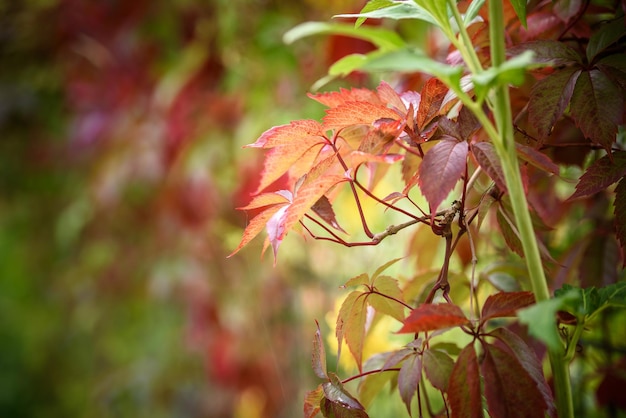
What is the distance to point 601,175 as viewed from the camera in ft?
1.18

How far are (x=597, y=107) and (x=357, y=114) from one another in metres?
0.15

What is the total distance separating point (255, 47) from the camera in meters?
1.19

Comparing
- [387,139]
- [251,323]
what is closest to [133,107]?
[251,323]

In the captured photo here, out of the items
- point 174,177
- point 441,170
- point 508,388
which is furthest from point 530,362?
point 174,177

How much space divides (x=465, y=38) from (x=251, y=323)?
121 centimetres

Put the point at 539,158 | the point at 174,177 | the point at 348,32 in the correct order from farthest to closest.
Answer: the point at 174,177, the point at 539,158, the point at 348,32

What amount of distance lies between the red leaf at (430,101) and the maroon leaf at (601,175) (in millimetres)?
103

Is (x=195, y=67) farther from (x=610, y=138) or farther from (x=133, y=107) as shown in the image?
(x=610, y=138)

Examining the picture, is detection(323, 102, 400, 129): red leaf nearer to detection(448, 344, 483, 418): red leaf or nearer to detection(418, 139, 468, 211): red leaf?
detection(418, 139, 468, 211): red leaf

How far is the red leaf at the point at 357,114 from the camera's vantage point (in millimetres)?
353

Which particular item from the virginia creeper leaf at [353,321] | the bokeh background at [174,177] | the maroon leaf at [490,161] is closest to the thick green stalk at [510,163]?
the maroon leaf at [490,161]

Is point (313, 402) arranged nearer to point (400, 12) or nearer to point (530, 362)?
point (530, 362)

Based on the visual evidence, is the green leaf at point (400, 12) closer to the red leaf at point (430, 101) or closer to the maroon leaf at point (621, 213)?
the red leaf at point (430, 101)

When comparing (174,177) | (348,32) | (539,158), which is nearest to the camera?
(348,32)
